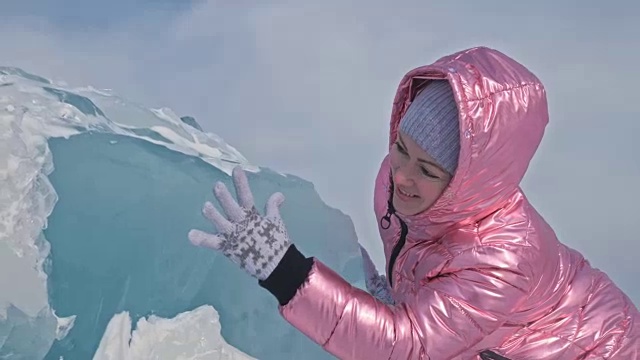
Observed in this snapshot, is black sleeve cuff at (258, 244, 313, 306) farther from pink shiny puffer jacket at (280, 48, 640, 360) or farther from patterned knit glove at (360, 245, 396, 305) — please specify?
patterned knit glove at (360, 245, 396, 305)

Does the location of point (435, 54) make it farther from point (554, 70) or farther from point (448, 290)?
point (448, 290)

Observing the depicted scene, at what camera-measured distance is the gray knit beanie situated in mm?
973

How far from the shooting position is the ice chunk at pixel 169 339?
56.8 inches

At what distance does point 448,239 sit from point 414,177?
0.08m

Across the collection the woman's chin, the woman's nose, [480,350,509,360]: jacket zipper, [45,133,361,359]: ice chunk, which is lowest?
[45,133,361,359]: ice chunk

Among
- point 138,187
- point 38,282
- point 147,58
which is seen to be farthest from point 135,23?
point 38,282

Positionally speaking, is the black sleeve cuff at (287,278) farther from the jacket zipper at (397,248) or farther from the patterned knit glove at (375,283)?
the patterned knit glove at (375,283)

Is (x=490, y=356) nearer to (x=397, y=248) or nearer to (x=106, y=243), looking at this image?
(x=397, y=248)

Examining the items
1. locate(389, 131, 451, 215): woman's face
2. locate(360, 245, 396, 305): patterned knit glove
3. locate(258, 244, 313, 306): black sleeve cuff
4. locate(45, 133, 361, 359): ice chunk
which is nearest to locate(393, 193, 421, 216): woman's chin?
locate(389, 131, 451, 215): woman's face

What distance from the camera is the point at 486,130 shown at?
36.7 inches

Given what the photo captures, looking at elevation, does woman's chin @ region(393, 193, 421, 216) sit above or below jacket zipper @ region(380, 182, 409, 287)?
above

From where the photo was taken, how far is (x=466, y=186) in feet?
3.14

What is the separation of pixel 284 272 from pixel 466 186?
0.71ft

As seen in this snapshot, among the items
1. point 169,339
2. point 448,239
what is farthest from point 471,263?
point 169,339
